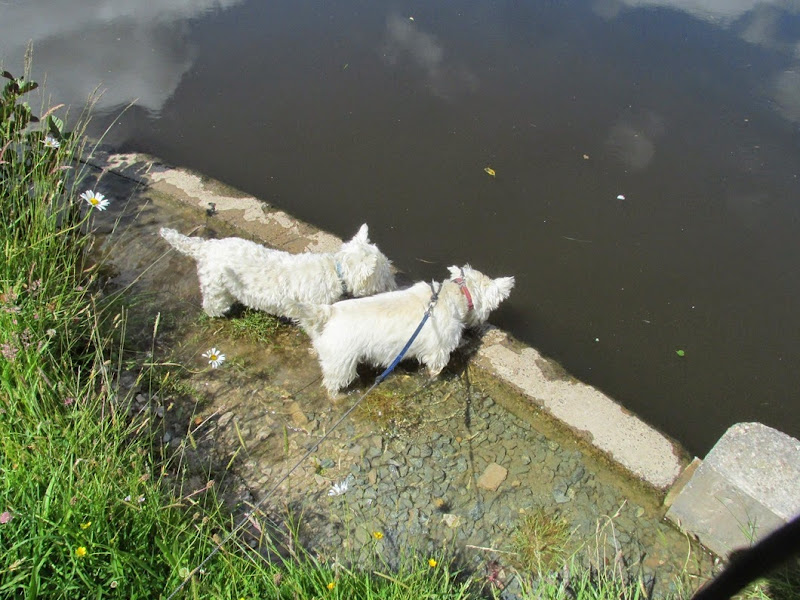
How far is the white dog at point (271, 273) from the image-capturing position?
13.4 feet

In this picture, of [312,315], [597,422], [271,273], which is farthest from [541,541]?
[271,273]

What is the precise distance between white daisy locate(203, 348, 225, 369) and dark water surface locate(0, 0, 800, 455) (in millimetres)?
1914

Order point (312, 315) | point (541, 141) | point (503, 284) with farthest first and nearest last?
point (541, 141)
point (503, 284)
point (312, 315)

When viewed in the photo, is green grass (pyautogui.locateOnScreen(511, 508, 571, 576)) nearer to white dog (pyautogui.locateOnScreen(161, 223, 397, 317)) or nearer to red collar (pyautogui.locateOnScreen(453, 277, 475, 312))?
red collar (pyautogui.locateOnScreen(453, 277, 475, 312))

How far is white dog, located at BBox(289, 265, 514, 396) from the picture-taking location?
12.2 ft

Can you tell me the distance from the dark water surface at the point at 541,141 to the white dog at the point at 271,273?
1165 millimetres

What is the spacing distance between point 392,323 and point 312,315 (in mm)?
528

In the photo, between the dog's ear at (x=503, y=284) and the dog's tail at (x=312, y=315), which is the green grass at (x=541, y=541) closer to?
the dog's ear at (x=503, y=284)

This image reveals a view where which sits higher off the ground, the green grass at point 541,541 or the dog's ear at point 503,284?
the dog's ear at point 503,284

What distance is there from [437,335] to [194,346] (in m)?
1.79

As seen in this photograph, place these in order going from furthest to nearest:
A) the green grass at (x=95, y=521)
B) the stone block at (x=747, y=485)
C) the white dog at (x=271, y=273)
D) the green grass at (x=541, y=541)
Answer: the white dog at (x=271, y=273) → the green grass at (x=541, y=541) → the stone block at (x=747, y=485) → the green grass at (x=95, y=521)

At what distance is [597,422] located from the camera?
12.7 feet

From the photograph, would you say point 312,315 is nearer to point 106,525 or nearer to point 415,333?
point 415,333

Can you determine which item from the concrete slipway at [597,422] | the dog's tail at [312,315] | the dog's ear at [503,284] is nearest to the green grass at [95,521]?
the dog's tail at [312,315]
